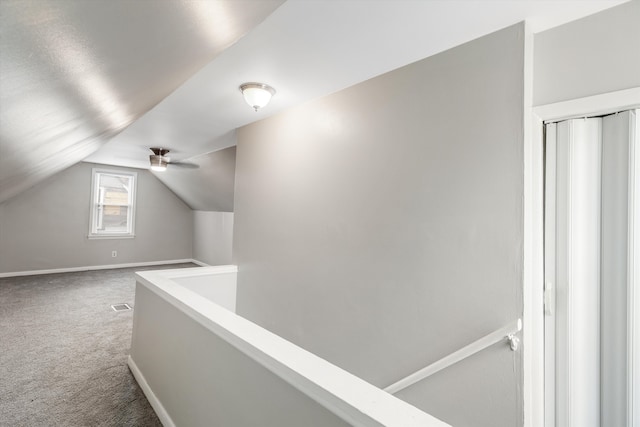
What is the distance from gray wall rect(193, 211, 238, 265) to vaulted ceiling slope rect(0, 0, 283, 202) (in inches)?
183

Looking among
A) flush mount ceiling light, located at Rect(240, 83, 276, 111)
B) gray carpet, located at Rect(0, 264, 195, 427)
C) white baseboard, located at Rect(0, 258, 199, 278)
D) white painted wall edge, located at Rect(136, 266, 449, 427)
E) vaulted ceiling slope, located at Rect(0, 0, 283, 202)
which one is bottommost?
gray carpet, located at Rect(0, 264, 195, 427)

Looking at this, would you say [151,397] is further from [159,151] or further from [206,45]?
[159,151]

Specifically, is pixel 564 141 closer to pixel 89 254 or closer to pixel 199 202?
pixel 199 202

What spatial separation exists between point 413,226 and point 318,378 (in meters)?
1.16

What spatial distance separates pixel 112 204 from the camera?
6.29 m

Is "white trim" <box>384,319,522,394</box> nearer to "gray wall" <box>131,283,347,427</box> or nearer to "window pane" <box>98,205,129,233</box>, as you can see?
"gray wall" <box>131,283,347,427</box>

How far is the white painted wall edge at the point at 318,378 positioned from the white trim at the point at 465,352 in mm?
862

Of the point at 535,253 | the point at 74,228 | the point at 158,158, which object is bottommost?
the point at 74,228

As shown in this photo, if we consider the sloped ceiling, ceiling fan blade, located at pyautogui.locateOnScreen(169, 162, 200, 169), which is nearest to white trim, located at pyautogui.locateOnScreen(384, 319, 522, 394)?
the sloped ceiling

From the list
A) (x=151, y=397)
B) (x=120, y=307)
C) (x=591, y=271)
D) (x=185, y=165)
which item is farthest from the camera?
(x=185, y=165)

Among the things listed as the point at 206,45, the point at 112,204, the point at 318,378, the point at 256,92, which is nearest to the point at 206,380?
the point at 318,378

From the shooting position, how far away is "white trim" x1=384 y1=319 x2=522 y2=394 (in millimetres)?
1390

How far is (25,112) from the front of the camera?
1.19 meters

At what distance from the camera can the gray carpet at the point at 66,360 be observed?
6.26 ft
